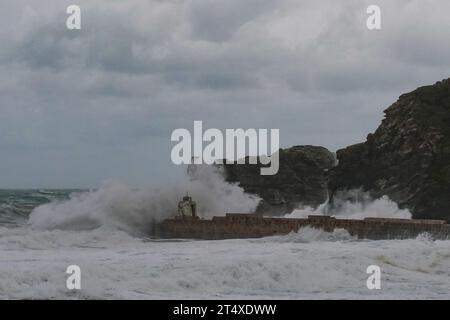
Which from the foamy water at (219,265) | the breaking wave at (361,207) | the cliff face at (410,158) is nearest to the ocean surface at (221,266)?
the foamy water at (219,265)

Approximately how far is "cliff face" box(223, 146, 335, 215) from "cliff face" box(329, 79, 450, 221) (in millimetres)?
10925

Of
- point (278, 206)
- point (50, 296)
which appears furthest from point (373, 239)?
point (278, 206)

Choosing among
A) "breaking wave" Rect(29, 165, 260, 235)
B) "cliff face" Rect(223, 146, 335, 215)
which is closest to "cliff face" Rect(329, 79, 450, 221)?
"breaking wave" Rect(29, 165, 260, 235)

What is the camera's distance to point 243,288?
18.8m

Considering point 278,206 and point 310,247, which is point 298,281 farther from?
point 278,206

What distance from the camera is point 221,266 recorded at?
2034 centimetres

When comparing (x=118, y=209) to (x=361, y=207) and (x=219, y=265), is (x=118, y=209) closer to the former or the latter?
(x=361, y=207)

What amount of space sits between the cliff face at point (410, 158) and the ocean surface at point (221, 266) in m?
6.96

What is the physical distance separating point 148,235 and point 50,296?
54.1 feet

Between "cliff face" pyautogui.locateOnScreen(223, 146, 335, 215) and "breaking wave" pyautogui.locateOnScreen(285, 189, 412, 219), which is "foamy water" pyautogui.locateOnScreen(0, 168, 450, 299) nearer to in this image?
"breaking wave" pyautogui.locateOnScreen(285, 189, 412, 219)

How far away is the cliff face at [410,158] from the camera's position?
3372cm

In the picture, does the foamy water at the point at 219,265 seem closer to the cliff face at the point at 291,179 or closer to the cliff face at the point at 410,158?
the cliff face at the point at 410,158

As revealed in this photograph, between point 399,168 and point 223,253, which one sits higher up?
point 399,168

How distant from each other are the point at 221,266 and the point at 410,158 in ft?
54.1
